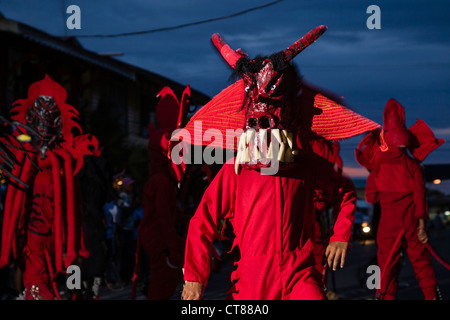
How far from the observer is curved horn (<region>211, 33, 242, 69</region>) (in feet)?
15.8

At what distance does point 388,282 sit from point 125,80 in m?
16.9

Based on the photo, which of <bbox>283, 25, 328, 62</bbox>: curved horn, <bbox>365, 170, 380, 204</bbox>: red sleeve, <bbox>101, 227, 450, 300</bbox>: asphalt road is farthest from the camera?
<bbox>101, 227, 450, 300</bbox>: asphalt road

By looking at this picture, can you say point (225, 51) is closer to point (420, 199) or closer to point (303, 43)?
point (303, 43)

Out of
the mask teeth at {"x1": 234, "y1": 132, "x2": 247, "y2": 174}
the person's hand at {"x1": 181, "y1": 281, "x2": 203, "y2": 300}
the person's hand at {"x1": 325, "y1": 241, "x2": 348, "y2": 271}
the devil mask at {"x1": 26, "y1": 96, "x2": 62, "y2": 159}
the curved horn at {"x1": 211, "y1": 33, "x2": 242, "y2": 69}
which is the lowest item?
the person's hand at {"x1": 181, "y1": 281, "x2": 203, "y2": 300}

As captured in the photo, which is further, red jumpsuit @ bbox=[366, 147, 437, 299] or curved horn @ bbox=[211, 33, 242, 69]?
red jumpsuit @ bbox=[366, 147, 437, 299]

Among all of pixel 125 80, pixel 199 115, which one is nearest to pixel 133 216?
pixel 199 115

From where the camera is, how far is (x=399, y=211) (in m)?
8.75

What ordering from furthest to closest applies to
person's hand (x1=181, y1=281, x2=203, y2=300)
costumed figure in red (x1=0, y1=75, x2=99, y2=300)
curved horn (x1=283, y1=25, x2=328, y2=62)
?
costumed figure in red (x1=0, y1=75, x2=99, y2=300) → curved horn (x1=283, y1=25, x2=328, y2=62) → person's hand (x1=181, y1=281, x2=203, y2=300)

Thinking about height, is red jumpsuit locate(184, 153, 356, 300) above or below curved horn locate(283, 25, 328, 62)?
below

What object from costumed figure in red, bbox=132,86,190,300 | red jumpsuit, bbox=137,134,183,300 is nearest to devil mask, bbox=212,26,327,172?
costumed figure in red, bbox=132,86,190,300

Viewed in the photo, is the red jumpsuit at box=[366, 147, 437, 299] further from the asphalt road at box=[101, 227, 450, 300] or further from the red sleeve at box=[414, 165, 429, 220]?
the asphalt road at box=[101, 227, 450, 300]

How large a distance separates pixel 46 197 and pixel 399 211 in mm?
3889

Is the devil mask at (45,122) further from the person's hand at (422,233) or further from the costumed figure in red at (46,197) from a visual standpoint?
the person's hand at (422,233)
